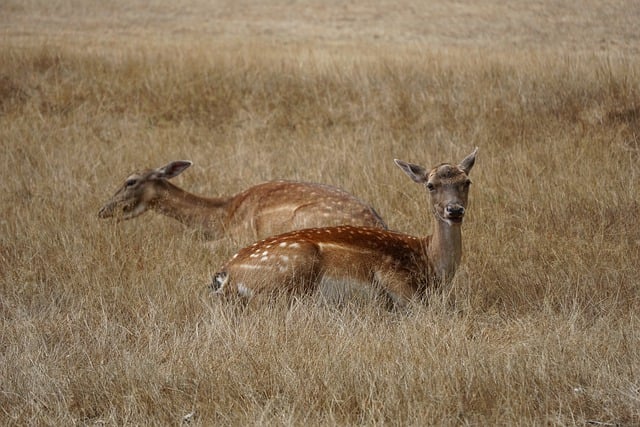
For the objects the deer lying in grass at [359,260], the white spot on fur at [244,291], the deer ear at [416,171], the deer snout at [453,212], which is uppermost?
the deer ear at [416,171]

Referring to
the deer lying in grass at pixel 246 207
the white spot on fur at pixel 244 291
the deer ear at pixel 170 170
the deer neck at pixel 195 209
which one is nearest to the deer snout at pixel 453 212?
the white spot on fur at pixel 244 291

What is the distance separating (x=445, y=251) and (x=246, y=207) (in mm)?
2503

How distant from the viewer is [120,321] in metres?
5.69

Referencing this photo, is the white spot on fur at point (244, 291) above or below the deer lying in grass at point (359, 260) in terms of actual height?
below

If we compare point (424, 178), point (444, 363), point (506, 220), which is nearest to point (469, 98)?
point (506, 220)

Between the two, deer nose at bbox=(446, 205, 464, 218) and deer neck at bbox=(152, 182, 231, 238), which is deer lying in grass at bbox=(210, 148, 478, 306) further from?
deer neck at bbox=(152, 182, 231, 238)

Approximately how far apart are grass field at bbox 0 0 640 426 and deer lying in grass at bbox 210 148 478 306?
0.53 feet

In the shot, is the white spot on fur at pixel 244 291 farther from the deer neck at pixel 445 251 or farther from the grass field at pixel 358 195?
the deer neck at pixel 445 251

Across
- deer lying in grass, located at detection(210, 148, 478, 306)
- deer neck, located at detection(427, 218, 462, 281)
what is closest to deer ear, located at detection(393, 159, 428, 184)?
deer lying in grass, located at detection(210, 148, 478, 306)

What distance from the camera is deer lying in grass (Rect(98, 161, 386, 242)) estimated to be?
7500 millimetres

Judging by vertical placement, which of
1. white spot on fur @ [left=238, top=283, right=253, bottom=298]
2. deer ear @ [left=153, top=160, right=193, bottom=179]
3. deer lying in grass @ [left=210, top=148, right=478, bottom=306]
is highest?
deer lying in grass @ [left=210, top=148, right=478, bottom=306]

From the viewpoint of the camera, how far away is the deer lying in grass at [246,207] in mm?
7500

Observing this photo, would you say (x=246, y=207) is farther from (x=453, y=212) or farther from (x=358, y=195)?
(x=453, y=212)

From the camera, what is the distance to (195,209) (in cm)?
862
